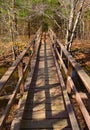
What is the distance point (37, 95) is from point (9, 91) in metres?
6.48

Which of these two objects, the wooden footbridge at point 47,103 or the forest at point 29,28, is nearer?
the wooden footbridge at point 47,103

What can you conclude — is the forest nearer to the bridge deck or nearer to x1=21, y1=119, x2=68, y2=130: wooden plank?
the bridge deck

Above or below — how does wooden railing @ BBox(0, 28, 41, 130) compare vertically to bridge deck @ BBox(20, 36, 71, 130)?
above

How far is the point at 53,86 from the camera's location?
767 cm

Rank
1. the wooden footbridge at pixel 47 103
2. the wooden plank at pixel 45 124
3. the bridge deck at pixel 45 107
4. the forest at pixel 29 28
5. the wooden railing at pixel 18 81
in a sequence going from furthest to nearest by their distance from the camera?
the forest at pixel 29 28 < the bridge deck at pixel 45 107 < the wooden plank at pixel 45 124 < the wooden footbridge at pixel 47 103 < the wooden railing at pixel 18 81

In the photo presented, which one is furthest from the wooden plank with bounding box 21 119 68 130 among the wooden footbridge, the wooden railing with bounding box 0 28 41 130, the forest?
the forest

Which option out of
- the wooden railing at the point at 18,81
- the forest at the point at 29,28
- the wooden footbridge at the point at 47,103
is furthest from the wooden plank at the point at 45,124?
the forest at the point at 29,28

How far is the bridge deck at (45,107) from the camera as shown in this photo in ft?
16.7

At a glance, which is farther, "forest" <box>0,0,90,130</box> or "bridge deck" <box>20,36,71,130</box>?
"forest" <box>0,0,90,130</box>

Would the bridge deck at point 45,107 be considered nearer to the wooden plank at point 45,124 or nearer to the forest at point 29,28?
the wooden plank at point 45,124

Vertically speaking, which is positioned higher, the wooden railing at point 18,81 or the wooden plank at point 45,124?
the wooden railing at point 18,81

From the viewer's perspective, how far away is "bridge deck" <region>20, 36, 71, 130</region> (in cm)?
509

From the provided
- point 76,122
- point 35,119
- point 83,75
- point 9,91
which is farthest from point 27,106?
point 9,91

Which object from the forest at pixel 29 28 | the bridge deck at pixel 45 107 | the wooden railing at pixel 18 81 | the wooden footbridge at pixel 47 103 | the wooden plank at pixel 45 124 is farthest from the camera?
the forest at pixel 29 28
